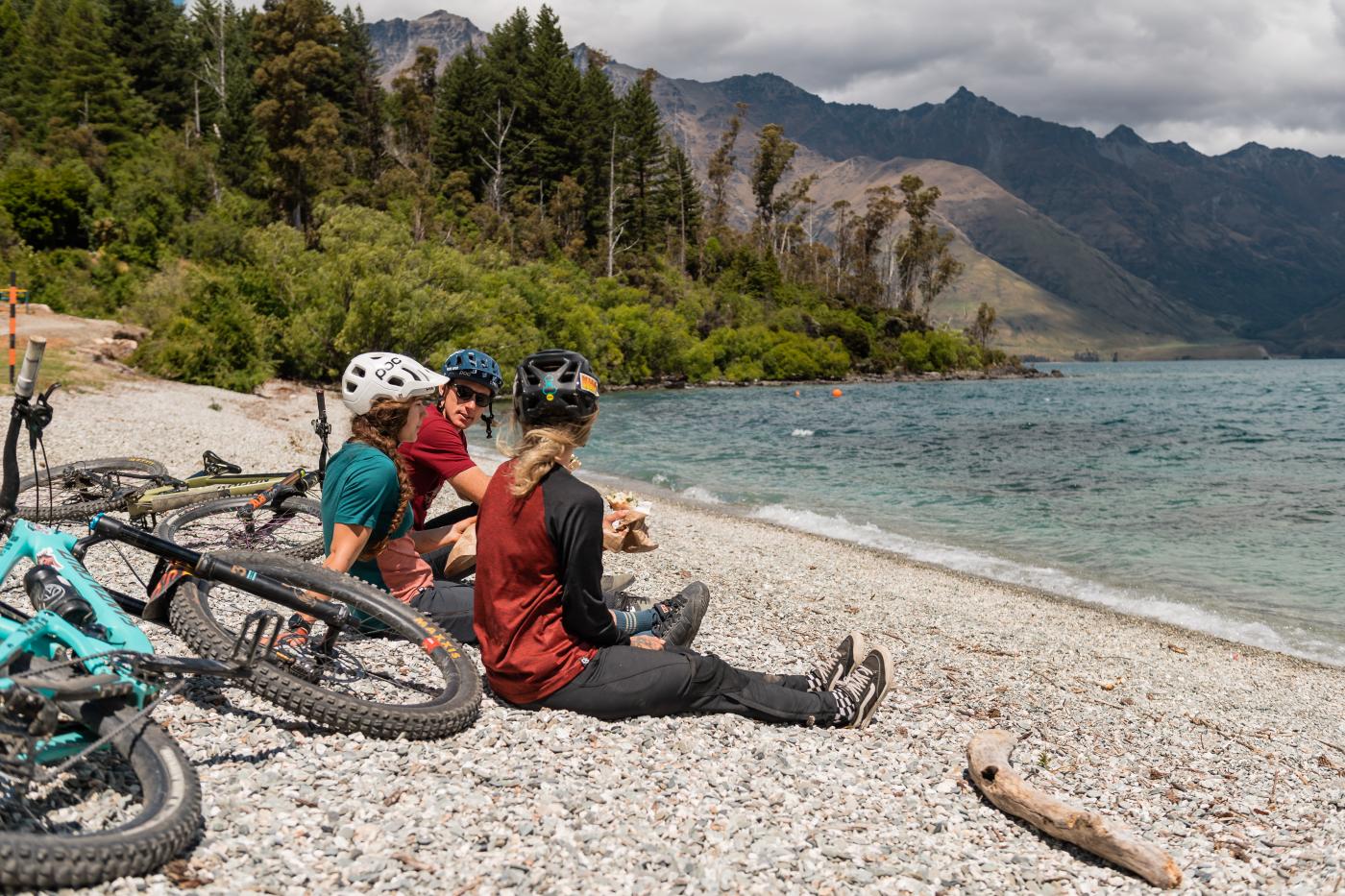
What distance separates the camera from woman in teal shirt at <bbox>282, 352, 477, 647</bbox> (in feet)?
20.0

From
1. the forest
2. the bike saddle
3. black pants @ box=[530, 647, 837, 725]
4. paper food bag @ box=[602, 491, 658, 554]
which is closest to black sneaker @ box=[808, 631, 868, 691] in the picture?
black pants @ box=[530, 647, 837, 725]

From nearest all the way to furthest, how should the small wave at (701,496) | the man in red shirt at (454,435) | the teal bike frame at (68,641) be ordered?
the teal bike frame at (68,641), the man in red shirt at (454,435), the small wave at (701,496)

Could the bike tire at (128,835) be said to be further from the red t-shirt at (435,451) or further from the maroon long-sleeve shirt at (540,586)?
the red t-shirt at (435,451)

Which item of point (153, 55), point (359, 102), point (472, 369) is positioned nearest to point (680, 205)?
point (359, 102)

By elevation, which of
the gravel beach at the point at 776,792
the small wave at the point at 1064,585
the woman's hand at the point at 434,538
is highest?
the woman's hand at the point at 434,538

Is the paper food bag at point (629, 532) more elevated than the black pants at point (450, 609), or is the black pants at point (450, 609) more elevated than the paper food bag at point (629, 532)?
the paper food bag at point (629, 532)

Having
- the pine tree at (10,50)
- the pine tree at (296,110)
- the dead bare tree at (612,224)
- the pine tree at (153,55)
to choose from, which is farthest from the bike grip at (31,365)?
the pine tree at (153,55)

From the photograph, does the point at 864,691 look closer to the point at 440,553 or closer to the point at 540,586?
the point at 540,586

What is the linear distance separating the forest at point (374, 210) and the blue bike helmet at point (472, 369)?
34.0 meters

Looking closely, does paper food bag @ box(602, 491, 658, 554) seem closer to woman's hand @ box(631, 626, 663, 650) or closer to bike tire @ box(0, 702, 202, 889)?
woman's hand @ box(631, 626, 663, 650)

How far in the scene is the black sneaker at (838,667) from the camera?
6.86 meters

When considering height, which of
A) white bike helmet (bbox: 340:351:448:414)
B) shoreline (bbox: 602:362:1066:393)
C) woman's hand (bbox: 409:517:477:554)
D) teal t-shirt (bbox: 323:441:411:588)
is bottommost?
shoreline (bbox: 602:362:1066:393)

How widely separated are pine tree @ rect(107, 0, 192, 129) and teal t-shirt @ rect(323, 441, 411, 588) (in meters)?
88.7

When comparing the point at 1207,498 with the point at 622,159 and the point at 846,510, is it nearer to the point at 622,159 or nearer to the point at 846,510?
the point at 846,510
